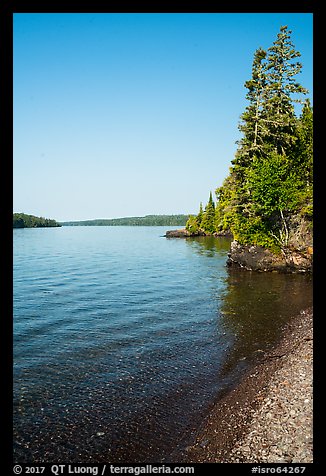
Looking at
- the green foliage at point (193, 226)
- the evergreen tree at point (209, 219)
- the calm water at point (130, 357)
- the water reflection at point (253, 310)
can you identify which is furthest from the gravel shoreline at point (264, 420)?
the green foliage at point (193, 226)

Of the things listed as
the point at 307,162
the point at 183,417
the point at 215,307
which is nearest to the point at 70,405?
the point at 183,417

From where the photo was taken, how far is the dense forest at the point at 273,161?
111 feet

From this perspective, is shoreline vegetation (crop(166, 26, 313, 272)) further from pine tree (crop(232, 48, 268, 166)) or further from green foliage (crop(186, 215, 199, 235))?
green foliage (crop(186, 215, 199, 235))

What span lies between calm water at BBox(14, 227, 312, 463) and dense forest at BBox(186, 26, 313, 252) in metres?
7.28

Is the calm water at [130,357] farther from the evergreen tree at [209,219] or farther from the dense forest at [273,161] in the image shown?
the evergreen tree at [209,219]

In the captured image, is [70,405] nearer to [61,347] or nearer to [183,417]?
[183,417]

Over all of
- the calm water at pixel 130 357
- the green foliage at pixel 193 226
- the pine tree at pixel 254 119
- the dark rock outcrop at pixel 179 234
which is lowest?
the calm water at pixel 130 357

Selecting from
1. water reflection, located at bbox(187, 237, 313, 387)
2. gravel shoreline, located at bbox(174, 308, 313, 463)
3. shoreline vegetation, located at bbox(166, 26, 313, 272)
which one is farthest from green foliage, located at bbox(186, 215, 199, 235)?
gravel shoreline, located at bbox(174, 308, 313, 463)

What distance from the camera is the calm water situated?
→ 981 centimetres

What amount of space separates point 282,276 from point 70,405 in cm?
2710

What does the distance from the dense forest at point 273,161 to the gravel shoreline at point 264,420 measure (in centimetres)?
2324

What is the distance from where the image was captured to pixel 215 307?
2350 centimetres

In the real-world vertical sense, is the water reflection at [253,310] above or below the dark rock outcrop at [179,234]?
below
